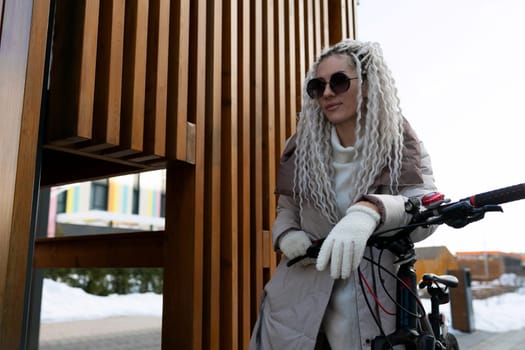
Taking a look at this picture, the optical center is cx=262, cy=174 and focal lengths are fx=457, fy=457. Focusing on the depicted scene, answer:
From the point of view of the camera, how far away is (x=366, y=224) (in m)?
1.28

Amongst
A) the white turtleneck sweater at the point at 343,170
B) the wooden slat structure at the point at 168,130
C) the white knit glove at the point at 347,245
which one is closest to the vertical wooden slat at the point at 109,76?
the wooden slat structure at the point at 168,130

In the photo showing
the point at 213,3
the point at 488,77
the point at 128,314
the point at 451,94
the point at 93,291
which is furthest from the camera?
the point at 93,291

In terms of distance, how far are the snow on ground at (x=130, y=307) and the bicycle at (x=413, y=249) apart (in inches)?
246

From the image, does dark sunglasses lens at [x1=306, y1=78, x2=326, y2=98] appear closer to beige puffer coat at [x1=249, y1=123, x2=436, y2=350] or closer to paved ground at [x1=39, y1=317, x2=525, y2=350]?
Result: beige puffer coat at [x1=249, y1=123, x2=436, y2=350]

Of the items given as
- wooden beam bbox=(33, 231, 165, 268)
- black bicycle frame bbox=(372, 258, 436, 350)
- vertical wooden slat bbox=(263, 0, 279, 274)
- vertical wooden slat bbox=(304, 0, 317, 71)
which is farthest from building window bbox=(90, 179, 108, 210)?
black bicycle frame bbox=(372, 258, 436, 350)

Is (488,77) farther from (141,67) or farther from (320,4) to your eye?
(141,67)

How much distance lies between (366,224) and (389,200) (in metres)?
0.15

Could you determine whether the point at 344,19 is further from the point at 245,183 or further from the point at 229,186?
the point at 229,186

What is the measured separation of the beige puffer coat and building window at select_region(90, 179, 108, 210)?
12582 millimetres

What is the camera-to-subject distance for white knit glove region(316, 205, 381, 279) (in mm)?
1240

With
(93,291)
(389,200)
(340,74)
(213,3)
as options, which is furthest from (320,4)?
(93,291)

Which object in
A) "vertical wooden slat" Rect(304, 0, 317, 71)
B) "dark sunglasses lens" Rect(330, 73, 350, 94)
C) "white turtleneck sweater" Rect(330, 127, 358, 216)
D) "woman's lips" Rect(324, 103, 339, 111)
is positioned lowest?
"white turtleneck sweater" Rect(330, 127, 358, 216)

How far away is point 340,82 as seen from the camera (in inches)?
66.8

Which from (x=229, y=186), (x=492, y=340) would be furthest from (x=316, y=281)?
(x=492, y=340)
